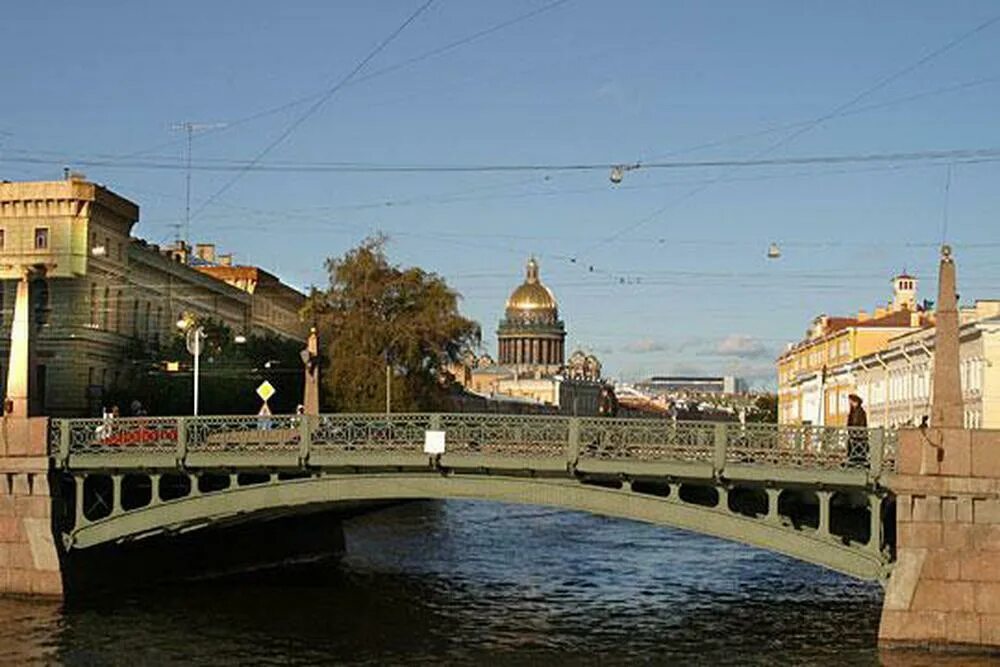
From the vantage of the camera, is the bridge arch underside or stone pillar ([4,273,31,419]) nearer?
the bridge arch underside

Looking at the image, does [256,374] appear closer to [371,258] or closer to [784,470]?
[371,258]

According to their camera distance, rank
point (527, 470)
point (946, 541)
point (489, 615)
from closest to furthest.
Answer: point (946, 541) < point (527, 470) < point (489, 615)

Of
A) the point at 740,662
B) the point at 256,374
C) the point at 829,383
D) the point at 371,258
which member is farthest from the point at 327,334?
the point at 829,383

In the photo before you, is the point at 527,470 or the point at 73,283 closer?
the point at 527,470

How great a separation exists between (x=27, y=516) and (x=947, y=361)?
1856cm

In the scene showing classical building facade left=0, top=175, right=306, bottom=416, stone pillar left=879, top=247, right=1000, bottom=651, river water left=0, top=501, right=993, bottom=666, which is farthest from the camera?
classical building facade left=0, top=175, right=306, bottom=416

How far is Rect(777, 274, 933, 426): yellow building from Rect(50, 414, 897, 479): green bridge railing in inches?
2020

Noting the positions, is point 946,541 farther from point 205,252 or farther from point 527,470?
point 205,252

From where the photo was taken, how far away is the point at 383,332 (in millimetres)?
60281

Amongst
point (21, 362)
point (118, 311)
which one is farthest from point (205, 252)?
point (21, 362)

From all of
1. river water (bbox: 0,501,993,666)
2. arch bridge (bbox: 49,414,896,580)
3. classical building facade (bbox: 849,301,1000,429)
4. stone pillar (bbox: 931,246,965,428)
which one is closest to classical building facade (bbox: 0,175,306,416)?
river water (bbox: 0,501,993,666)

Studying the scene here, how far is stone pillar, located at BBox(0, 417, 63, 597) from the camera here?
3184cm

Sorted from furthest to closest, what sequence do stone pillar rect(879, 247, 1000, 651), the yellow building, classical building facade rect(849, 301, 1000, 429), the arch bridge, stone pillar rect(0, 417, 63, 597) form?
the yellow building < classical building facade rect(849, 301, 1000, 429) < stone pillar rect(0, 417, 63, 597) < the arch bridge < stone pillar rect(879, 247, 1000, 651)

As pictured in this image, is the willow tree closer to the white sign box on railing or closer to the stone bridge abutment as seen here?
the white sign box on railing
